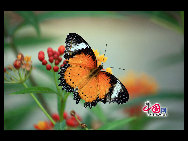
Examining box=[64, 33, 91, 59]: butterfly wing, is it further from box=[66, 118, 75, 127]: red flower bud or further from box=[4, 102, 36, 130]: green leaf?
box=[4, 102, 36, 130]: green leaf

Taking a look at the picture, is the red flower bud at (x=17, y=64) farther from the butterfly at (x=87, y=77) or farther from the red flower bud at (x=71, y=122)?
the red flower bud at (x=71, y=122)

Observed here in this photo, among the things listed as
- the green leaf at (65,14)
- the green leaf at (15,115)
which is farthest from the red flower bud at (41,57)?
the green leaf at (15,115)

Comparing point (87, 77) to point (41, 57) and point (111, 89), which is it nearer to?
point (111, 89)

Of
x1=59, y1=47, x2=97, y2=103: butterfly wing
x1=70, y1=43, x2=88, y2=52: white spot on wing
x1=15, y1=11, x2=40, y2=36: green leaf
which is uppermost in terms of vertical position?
x1=15, y1=11, x2=40, y2=36: green leaf

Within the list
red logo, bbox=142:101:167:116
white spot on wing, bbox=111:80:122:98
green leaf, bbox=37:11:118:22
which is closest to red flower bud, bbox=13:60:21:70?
green leaf, bbox=37:11:118:22

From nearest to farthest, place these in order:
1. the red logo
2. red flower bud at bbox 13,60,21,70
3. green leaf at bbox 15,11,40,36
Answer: red flower bud at bbox 13,60,21,70 < green leaf at bbox 15,11,40,36 < the red logo

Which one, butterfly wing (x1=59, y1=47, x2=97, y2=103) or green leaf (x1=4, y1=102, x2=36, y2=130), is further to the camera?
green leaf (x1=4, y1=102, x2=36, y2=130)

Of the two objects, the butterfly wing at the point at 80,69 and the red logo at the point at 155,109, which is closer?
the butterfly wing at the point at 80,69
